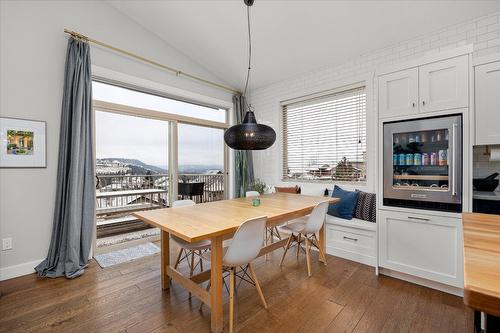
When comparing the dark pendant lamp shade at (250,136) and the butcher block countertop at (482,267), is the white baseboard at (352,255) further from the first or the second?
the dark pendant lamp shade at (250,136)

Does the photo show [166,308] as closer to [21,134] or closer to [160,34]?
[21,134]

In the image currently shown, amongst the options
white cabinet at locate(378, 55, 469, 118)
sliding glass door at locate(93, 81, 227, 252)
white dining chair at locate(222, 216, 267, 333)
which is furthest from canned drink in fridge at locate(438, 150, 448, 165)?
sliding glass door at locate(93, 81, 227, 252)

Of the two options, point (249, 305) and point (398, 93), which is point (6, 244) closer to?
point (249, 305)

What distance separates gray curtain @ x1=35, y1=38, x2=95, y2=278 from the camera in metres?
2.79

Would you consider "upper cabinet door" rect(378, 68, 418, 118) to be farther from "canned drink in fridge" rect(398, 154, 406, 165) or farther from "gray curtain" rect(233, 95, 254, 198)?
"gray curtain" rect(233, 95, 254, 198)

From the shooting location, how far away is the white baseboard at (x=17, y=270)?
2.57 m

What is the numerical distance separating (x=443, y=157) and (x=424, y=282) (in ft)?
4.24

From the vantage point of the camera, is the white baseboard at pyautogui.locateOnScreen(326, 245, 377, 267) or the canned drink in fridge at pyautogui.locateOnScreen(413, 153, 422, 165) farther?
the white baseboard at pyautogui.locateOnScreen(326, 245, 377, 267)

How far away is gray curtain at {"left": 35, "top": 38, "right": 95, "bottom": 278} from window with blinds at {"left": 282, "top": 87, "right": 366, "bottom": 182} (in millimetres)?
3209

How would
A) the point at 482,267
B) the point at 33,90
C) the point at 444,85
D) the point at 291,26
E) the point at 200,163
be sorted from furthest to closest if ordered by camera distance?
the point at 200,163, the point at 291,26, the point at 33,90, the point at 444,85, the point at 482,267

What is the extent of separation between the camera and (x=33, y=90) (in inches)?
109

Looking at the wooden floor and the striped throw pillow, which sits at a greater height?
the striped throw pillow

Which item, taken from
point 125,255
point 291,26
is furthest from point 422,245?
point 125,255

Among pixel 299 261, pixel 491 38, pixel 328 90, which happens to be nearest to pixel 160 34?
pixel 328 90
